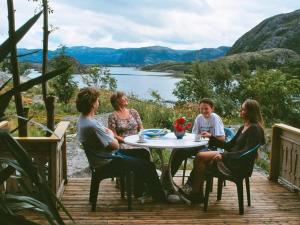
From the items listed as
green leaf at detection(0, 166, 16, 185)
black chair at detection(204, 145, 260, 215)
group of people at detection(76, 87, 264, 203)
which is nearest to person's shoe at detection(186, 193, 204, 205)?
group of people at detection(76, 87, 264, 203)

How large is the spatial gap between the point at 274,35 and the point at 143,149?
73.9 meters

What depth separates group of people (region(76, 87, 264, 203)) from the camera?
178 inches

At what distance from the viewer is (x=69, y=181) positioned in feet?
Result: 19.0

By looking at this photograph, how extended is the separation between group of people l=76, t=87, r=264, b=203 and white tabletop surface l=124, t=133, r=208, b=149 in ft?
0.39

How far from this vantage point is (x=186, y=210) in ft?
15.5

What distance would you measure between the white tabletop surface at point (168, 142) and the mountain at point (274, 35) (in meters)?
56.8

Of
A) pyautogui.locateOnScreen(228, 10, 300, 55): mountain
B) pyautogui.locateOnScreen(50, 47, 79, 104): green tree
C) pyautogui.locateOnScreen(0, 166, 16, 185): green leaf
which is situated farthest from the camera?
pyautogui.locateOnScreen(228, 10, 300, 55): mountain

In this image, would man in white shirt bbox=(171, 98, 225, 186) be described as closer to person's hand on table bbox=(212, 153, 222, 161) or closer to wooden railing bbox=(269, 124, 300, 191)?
person's hand on table bbox=(212, 153, 222, 161)

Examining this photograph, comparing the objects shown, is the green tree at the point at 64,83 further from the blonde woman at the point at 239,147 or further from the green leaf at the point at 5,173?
the green leaf at the point at 5,173

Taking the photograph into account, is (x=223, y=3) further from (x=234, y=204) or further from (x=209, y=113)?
(x=234, y=204)

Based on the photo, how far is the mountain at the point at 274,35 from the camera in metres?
66.8

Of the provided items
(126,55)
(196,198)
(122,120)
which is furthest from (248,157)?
(126,55)

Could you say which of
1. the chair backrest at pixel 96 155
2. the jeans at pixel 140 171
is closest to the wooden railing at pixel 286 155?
the jeans at pixel 140 171

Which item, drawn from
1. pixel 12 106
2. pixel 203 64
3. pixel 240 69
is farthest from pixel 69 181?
pixel 240 69
